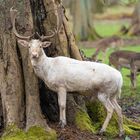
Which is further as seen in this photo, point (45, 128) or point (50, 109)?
point (50, 109)

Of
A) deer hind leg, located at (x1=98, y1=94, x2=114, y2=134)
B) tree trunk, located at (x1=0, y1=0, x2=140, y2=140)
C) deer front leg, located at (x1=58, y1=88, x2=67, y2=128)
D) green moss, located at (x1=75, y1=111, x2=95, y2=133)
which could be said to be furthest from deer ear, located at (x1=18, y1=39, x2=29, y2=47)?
green moss, located at (x1=75, y1=111, x2=95, y2=133)

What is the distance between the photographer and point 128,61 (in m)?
19.4

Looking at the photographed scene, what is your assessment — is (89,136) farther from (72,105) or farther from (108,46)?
(108,46)

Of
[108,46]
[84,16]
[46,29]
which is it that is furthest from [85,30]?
[46,29]

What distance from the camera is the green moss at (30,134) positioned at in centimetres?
995

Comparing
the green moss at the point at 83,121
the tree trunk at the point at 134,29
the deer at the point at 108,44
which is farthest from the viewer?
the tree trunk at the point at 134,29

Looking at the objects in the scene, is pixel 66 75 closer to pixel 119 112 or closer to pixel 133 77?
pixel 119 112

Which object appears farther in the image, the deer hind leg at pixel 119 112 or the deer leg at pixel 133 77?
the deer leg at pixel 133 77

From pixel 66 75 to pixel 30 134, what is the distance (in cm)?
110

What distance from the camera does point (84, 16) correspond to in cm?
Answer: 3791

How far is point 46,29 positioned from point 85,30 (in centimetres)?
2699

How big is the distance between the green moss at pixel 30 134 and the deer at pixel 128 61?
8426mm

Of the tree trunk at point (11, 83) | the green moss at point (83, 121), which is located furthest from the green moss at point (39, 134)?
the green moss at point (83, 121)

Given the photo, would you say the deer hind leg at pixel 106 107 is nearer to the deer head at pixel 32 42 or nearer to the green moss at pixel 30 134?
the green moss at pixel 30 134
